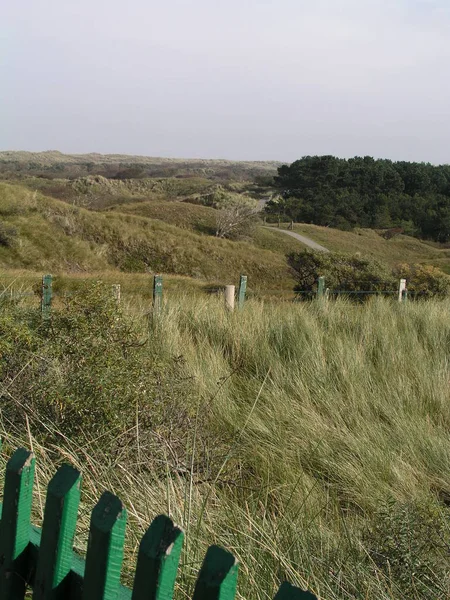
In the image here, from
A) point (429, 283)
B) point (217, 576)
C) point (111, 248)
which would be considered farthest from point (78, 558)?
point (111, 248)

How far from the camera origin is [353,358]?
7.23 meters

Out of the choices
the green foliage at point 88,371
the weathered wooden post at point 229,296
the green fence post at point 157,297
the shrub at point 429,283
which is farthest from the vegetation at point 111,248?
the green foliage at point 88,371

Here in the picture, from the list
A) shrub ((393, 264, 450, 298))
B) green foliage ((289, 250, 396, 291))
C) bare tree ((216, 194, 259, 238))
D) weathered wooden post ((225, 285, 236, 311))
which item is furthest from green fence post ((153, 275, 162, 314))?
bare tree ((216, 194, 259, 238))

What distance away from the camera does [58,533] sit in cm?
179

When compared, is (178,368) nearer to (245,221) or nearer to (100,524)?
(100,524)

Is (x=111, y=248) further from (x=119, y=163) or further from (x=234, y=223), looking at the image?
(x=119, y=163)

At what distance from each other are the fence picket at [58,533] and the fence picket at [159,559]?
0.32m

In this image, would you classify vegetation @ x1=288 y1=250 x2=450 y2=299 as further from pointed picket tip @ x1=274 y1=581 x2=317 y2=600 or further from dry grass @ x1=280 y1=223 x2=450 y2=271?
dry grass @ x1=280 y1=223 x2=450 y2=271

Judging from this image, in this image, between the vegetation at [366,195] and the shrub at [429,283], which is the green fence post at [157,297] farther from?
the vegetation at [366,195]

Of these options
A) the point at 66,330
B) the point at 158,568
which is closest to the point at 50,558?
the point at 158,568

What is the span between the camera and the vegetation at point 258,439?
296 centimetres

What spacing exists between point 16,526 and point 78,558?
0.20m

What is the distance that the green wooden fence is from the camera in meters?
1.48

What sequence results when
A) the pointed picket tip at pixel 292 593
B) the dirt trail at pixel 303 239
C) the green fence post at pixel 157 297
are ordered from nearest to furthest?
the pointed picket tip at pixel 292 593 → the green fence post at pixel 157 297 → the dirt trail at pixel 303 239
